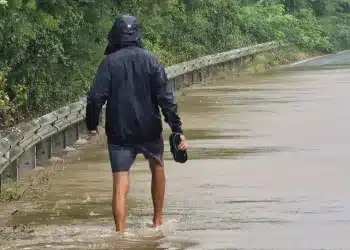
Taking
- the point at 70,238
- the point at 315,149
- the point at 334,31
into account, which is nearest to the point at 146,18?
the point at 315,149

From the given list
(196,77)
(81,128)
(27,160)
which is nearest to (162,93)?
(27,160)

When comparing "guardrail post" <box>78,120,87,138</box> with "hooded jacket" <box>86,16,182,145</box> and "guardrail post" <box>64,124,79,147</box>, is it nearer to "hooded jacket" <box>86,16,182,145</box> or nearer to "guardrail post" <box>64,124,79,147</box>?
"guardrail post" <box>64,124,79,147</box>

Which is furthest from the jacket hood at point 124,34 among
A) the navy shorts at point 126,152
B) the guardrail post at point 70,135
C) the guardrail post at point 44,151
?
the guardrail post at point 70,135

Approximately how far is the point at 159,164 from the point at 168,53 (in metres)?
23.5

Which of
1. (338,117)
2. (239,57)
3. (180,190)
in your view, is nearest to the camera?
(180,190)

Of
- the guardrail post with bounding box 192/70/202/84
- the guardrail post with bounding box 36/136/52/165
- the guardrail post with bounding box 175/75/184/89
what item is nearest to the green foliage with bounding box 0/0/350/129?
the guardrail post with bounding box 36/136/52/165

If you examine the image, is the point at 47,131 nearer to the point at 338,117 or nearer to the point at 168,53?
the point at 338,117

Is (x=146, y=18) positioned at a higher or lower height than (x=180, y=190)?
higher

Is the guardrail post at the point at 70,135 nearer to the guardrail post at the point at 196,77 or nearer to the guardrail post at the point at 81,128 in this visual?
the guardrail post at the point at 81,128

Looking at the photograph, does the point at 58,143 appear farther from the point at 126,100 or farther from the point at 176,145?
the point at 126,100

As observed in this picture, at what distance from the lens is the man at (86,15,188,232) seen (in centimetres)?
920

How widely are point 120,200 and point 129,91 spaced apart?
0.93 meters

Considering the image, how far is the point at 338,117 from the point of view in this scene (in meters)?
20.9

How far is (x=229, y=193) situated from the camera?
11.8m
